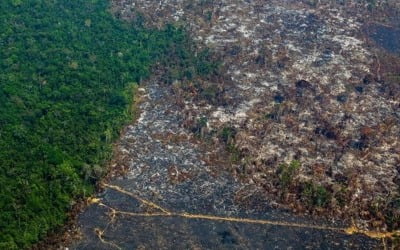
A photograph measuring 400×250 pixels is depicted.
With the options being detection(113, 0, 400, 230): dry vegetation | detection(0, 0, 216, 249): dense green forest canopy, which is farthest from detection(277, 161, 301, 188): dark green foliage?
detection(0, 0, 216, 249): dense green forest canopy

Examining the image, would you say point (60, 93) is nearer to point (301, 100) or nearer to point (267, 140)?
point (267, 140)

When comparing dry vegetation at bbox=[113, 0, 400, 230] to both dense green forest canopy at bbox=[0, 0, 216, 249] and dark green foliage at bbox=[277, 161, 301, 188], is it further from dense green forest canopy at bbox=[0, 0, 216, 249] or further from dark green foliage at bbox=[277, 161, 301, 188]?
dense green forest canopy at bbox=[0, 0, 216, 249]

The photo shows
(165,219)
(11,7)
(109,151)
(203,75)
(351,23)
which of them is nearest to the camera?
(165,219)

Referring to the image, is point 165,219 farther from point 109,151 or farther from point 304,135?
point 304,135

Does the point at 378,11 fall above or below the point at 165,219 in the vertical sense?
above

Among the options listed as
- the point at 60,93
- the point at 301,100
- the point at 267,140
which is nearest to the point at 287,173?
the point at 267,140

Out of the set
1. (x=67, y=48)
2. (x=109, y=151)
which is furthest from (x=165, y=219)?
(x=67, y=48)

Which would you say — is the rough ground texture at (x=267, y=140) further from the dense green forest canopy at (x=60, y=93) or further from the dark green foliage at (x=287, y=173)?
the dense green forest canopy at (x=60, y=93)
